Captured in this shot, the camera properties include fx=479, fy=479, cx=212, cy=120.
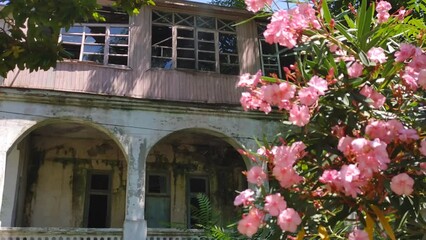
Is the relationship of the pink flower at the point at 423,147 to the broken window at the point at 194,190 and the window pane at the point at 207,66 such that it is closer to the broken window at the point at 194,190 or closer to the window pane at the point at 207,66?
the window pane at the point at 207,66

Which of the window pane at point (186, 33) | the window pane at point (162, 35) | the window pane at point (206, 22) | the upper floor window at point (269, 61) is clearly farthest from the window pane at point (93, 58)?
the upper floor window at point (269, 61)

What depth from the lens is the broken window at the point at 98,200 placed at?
11031 mm

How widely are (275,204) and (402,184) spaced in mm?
592

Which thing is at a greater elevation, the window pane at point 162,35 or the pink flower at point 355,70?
the window pane at point 162,35

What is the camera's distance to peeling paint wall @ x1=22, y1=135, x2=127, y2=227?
35.0 feet

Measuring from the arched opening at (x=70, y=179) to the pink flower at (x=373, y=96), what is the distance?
8.36 metres

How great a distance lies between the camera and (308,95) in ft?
7.70

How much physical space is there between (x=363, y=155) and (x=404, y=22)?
132cm

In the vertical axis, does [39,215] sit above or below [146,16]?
below

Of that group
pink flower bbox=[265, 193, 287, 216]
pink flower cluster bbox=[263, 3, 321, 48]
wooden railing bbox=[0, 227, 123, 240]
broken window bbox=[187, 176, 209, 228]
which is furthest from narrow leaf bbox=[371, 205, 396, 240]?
broken window bbox=[187, 176, 209, 228]

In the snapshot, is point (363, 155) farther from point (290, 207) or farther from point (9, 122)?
point (9, 122)

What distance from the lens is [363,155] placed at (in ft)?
7.04

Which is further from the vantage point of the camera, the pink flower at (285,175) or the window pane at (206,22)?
the window pane at (206,22)

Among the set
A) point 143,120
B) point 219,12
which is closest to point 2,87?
point 143,120
